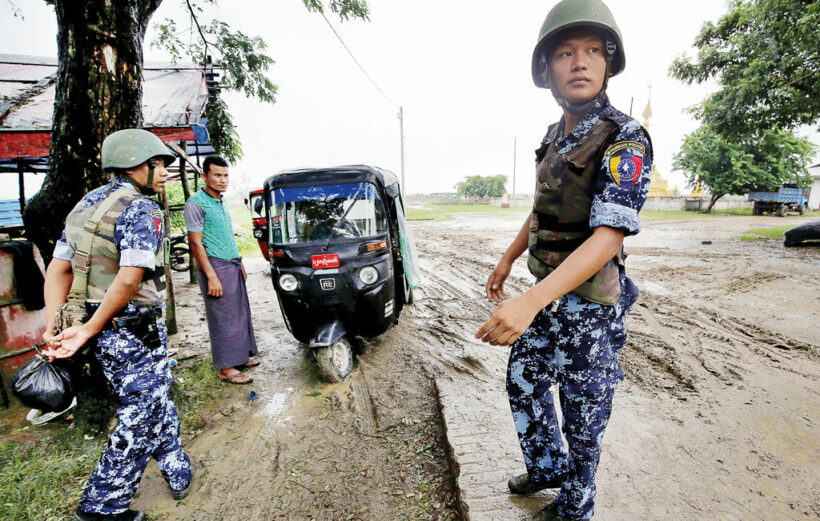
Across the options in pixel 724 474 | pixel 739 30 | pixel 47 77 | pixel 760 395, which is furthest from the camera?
pixel 739 30

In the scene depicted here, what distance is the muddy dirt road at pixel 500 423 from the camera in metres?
2.12

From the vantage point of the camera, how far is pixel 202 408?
3361 millimetres

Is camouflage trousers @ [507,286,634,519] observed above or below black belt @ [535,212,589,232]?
below

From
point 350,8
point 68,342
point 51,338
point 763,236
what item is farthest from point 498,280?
point 763,236

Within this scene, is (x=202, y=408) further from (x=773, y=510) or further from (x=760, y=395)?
(x=760, y=395)

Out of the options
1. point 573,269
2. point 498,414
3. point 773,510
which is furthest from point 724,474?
point 573,269

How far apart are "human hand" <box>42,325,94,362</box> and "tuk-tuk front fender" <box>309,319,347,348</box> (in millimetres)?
1868

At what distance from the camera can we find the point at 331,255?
344cm

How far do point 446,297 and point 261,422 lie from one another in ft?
12.9

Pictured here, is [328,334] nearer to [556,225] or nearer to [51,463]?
[51,463]

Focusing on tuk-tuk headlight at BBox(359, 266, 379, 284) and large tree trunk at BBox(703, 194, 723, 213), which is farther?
large tree trunk at BBox(703, 194, 723, 213)

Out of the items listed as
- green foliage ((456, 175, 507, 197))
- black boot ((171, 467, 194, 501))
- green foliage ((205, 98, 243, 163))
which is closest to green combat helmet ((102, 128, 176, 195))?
black boot ((171, 467, 194, 501))

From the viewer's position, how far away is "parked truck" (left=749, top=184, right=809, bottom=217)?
70.5 ft

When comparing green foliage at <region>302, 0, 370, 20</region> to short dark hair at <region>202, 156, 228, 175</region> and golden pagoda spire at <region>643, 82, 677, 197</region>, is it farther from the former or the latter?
golden pagoda spire at <region>643, 82, 677, 197</region>
